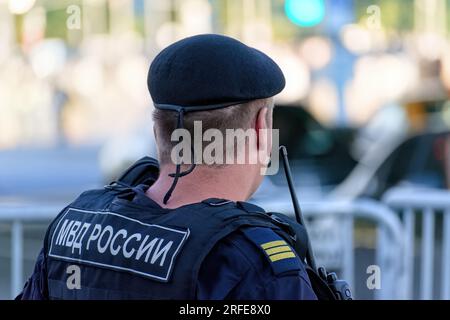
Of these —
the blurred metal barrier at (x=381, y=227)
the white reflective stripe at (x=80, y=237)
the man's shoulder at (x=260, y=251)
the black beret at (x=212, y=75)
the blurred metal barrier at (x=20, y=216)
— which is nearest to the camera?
the man's shoulder at (x=260, y=251)

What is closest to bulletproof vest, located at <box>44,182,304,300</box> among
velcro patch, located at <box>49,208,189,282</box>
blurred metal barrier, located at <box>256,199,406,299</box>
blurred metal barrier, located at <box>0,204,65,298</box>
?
Answer: velcro patch, located at <box>49,208,189,282</box>

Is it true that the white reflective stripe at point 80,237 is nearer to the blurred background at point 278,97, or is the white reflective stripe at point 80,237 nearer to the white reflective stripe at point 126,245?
the white reflective stripe at point 126,245

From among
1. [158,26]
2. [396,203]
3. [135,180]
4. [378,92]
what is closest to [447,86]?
[378,92]

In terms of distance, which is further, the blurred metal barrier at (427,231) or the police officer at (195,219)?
the blurred metal barrier at (427,231)

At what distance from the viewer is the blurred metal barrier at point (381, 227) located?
4.15 m

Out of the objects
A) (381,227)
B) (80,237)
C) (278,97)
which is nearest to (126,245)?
(80,237)

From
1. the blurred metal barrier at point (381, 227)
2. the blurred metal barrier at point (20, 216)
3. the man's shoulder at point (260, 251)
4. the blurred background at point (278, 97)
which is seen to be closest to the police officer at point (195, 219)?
the man's shoulder at point (260, 251)

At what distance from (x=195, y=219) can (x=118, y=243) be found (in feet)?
0.62

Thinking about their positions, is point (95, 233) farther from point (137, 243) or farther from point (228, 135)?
point (228, 135)

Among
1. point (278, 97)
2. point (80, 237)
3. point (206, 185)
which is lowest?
point (278, 97)

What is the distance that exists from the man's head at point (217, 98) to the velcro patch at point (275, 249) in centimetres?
18

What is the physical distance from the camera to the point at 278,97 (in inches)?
420

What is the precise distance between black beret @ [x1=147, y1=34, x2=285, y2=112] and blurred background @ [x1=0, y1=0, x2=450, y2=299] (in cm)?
407
